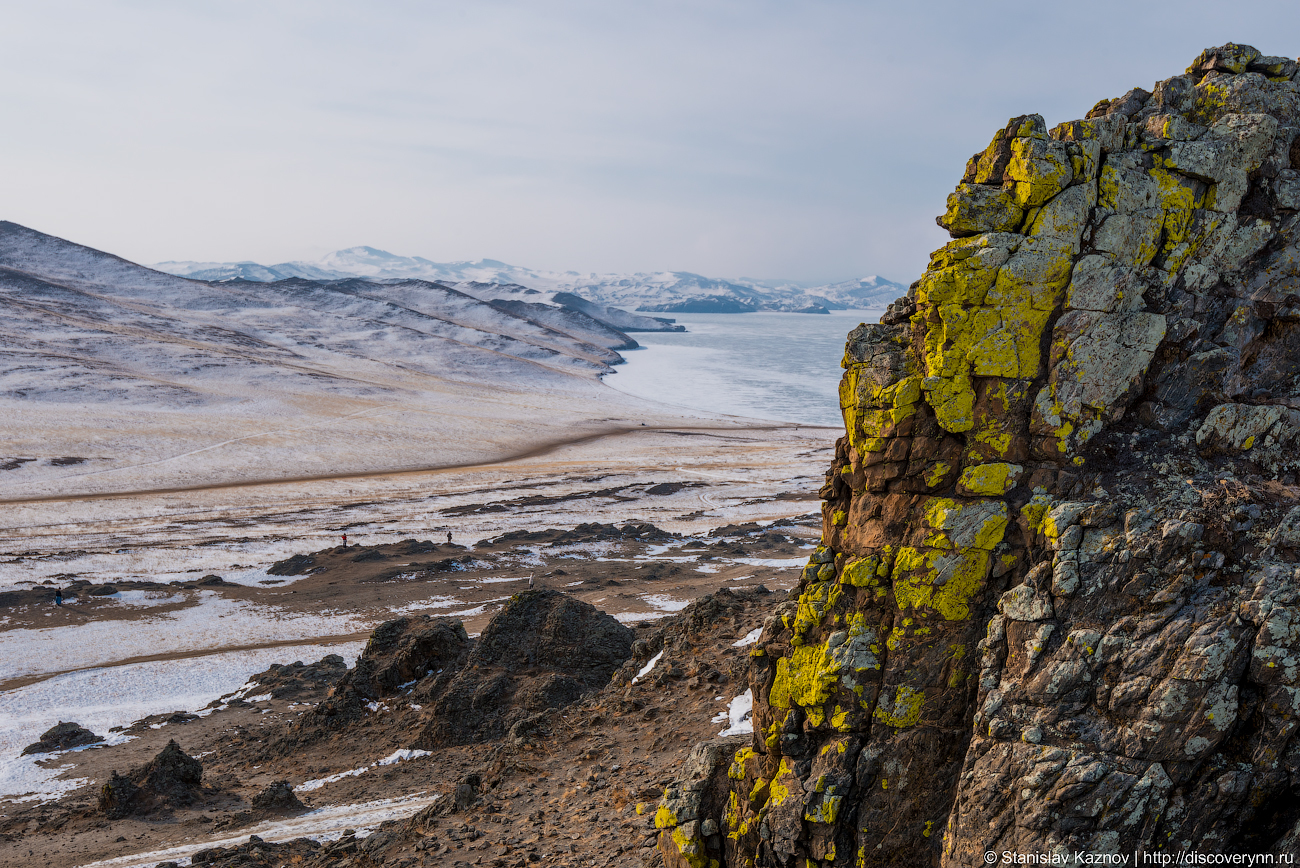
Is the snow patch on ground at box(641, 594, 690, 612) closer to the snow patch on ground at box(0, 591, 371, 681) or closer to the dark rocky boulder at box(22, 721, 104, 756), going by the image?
the snow patch on ground at box(0, 591, 371, 681)

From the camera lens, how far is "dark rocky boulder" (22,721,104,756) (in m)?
24.2

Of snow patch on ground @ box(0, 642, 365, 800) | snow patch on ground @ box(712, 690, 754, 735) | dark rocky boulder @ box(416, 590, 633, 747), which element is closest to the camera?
snow patch on ground @ box(712, 690, 754, 735)

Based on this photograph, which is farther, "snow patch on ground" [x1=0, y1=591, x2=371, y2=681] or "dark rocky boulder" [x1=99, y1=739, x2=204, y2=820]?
"snow patch on ground" [x1=0, y1=591, x2=371, y2=681]

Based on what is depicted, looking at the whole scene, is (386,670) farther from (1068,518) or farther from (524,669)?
(1068,518)

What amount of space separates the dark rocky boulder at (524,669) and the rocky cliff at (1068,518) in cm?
1139

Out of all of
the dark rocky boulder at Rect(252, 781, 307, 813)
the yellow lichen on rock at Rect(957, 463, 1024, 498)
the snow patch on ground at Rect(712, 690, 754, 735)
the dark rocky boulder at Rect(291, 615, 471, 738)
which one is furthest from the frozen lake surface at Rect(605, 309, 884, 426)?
the yellow lichen on rock at Rect(957, 463, 1024, 498)

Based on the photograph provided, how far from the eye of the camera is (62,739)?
2466cm

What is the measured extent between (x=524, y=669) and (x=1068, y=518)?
16.9m

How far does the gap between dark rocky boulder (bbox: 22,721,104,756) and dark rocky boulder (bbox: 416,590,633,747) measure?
459 inches

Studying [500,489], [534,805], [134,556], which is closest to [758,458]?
[500,489]

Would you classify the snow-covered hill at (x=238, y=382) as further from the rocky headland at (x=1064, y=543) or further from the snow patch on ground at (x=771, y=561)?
the rocky headland at (x=1064, y=543)

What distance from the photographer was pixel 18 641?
32750 millimetres

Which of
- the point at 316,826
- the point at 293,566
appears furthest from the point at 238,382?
the point at 316,826

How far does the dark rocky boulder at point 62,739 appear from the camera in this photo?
24.2 meters
